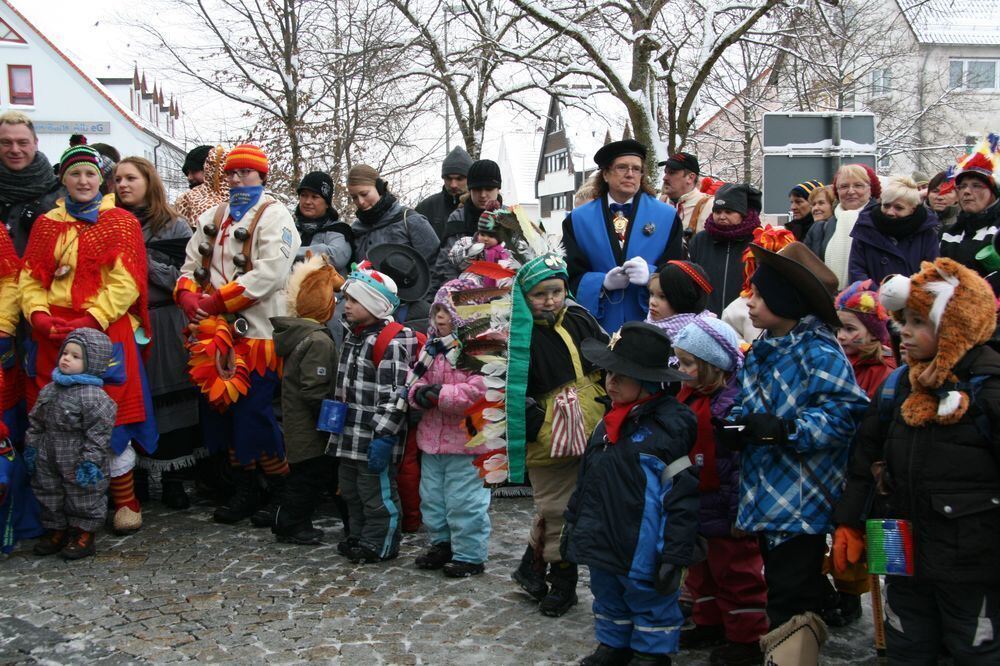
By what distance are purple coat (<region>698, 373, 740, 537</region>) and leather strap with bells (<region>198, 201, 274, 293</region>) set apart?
3579 mm

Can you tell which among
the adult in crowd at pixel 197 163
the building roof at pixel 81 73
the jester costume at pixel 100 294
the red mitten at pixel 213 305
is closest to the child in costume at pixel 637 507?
the red mitten at pixel 213 305

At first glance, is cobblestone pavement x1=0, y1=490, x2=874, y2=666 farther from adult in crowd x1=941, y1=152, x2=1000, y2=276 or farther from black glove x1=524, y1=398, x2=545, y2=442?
adult in crowd x1=941, y1=152, x2=1000, y2=276

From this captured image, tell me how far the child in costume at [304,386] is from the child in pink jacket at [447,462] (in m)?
0.83

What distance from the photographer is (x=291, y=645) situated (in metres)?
4.29

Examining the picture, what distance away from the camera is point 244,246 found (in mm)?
6426

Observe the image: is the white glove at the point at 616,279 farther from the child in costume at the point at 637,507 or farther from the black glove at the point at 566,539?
the black glove at the point at 566,539

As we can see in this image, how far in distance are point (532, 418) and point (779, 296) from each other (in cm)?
131

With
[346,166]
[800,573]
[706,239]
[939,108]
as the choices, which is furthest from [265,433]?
[939,108]

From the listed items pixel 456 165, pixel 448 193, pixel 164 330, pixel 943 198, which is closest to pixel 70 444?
pixel 164 330

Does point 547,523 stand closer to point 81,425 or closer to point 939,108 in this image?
point 81,425

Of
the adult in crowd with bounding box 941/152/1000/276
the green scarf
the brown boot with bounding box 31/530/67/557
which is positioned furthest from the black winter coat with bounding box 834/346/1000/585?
the brown boot with bounding box 31/530/67/557

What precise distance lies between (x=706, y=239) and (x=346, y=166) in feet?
39.1

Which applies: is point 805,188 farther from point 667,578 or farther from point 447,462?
point 667,578

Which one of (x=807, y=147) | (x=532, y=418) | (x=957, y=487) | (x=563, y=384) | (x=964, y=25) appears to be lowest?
(x=957, y=487)
